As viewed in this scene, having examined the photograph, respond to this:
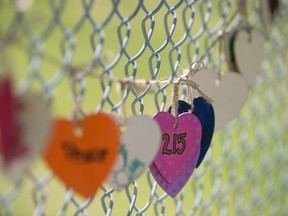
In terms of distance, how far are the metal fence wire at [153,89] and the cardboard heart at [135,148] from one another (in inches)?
1.6

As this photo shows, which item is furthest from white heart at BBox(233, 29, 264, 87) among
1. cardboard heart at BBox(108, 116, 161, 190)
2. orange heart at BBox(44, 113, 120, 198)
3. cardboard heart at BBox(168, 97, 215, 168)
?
orange heart at BBox(44, 113, 120, 198)

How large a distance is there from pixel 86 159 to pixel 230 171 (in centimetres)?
84

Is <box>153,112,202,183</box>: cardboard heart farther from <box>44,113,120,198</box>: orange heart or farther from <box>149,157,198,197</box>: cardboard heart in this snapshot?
<box>44,113,120,198</box>: orange heart

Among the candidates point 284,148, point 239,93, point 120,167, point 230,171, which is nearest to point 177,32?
point 284,148

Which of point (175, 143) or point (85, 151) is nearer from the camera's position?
point (85, 151)

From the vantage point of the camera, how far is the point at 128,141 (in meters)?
0.74

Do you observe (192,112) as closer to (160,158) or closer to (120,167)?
(160,158)

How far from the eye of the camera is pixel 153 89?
1168 mm

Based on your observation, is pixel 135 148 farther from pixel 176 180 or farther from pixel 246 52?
pixel 246 52

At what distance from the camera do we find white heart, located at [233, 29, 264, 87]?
1058mm

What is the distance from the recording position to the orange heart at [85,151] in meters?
0.63

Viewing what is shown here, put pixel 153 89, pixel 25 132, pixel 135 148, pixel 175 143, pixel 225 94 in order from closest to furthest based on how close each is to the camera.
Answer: pixel 25 132
pixel 135 148
pixel 175 143
pixel 225 94
pixel 153 89

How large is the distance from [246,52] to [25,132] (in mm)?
562

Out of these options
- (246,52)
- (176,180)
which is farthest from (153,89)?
(176,180)
